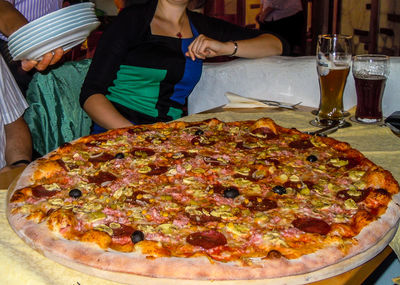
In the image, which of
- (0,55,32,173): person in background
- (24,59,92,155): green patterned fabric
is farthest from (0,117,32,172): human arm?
(24,59,92,155): green patterned fabric

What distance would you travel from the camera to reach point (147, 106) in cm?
290

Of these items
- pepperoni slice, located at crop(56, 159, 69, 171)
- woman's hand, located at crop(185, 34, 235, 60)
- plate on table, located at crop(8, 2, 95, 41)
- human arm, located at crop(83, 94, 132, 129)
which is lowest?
human arm, located at crop(83, 94, 132, 129)

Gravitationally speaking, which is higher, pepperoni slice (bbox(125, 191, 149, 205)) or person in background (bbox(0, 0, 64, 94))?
person in background (bbox(0, 0, 64, 94))

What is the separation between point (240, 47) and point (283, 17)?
4287 mm

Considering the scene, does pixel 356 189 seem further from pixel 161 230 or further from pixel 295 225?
pixel 161 230

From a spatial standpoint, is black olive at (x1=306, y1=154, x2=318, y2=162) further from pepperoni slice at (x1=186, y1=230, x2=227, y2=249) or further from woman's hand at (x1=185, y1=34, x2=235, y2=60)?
woman's hand at (x1=185, y1=34, x2=235, y2=60)

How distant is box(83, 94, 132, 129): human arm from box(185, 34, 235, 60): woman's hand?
51 cm

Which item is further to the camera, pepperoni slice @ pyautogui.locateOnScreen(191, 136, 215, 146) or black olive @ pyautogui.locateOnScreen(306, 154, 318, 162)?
pepperoni slice @ pyautogui.locateOnScreen(191, 136, 215, 146)

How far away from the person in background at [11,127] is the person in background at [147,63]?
0.36m

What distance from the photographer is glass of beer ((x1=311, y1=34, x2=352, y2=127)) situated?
2.24m

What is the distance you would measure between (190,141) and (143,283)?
996mm

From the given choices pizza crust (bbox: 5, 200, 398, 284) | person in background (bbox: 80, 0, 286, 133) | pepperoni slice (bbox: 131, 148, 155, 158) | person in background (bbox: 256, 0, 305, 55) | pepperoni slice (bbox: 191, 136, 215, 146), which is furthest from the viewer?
person in background (bbox: 256, 0, 305, 55)

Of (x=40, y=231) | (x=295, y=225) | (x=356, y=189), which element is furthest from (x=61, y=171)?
(x=356, y=189)

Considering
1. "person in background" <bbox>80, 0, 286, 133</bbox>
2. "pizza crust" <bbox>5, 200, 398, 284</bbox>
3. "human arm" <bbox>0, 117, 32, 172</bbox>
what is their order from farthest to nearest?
"person in background" <bbox>80, 0, 286, 133</bbox> < "human arm" <bbox>0, 117, 32, 172</bbox> < "pizza crust" <bbox>5, 200, 398, 284</bbox>
